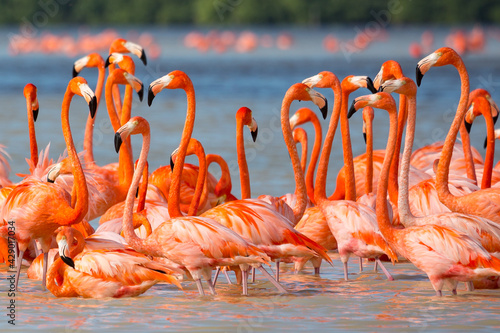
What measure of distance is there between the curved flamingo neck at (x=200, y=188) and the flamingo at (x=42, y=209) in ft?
2.95

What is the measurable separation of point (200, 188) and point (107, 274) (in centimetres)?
148

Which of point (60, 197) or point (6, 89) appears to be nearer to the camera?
point (60, 197)

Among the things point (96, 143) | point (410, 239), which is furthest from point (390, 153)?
point (96, 143)

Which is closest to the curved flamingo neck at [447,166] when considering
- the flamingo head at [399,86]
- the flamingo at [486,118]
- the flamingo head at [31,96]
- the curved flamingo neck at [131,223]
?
the flamingo head at [399,86]

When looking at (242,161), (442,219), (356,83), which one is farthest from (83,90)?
(442,219)

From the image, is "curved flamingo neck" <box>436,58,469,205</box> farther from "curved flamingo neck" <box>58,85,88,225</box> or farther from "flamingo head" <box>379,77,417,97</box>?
"curved flamingo neck" <box>58,85,88,225</box>

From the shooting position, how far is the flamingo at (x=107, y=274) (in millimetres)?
6277

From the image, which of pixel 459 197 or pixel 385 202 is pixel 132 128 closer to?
pixel 385 202

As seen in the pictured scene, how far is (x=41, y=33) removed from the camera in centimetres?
6862

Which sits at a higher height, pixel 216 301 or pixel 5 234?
pixel 5 234

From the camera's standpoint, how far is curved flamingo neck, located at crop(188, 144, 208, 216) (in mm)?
7465

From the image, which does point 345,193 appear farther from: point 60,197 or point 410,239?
point 60,197

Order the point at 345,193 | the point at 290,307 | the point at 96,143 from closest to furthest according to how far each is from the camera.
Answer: the point at 290,307, the point at 345,193, the point at 96,143

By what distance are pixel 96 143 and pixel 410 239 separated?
9.14 meters
